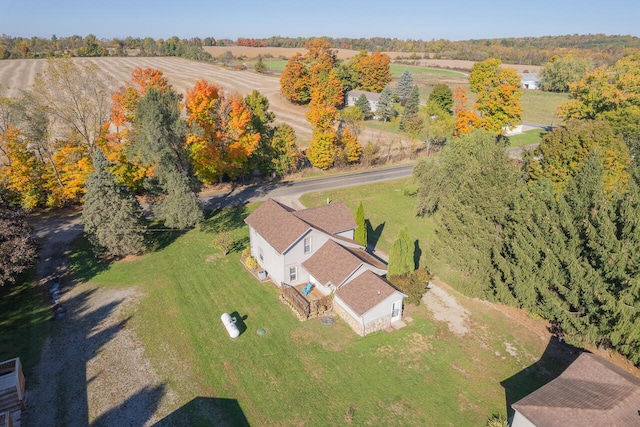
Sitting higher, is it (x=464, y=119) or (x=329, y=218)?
(x=464, y=119)

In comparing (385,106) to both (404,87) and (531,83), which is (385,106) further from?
(531,83)

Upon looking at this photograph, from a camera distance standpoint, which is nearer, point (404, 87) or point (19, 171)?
point (19, 171)

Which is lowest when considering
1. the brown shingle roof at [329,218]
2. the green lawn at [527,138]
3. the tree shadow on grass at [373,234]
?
the tree shadow on grass at [373,234]

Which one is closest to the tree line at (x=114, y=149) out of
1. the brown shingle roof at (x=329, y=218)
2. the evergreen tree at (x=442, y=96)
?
the brown shingle roof at (x=329, y=218)

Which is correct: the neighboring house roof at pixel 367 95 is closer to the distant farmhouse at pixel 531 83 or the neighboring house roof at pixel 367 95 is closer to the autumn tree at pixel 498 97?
the autumn tree at pixel 498 97

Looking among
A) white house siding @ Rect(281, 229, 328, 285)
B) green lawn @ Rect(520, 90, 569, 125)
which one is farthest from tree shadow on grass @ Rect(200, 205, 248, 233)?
green lawn @ Rect(520, 90, 569, 125)

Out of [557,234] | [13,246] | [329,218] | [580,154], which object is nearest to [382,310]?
[329,218]
